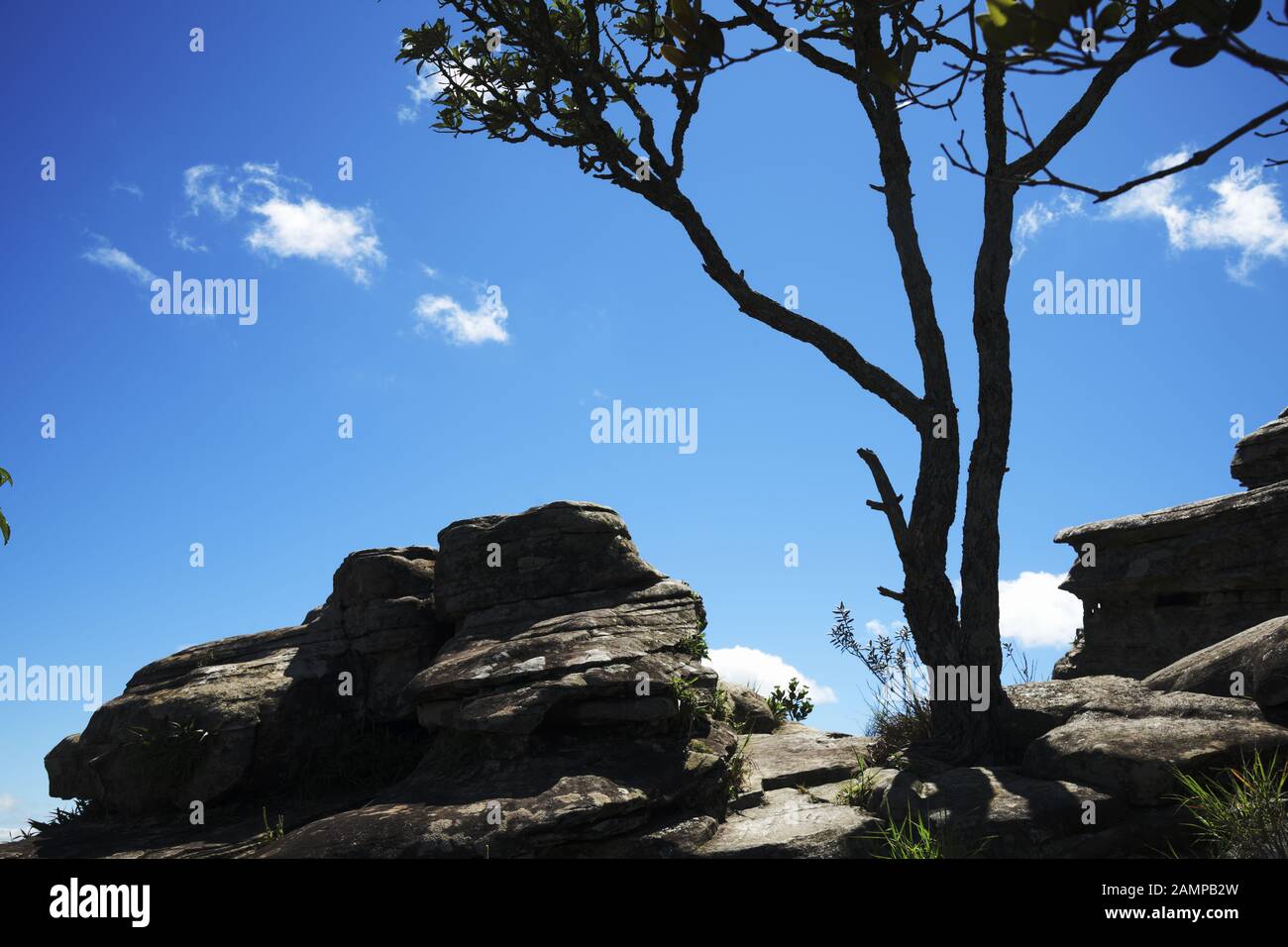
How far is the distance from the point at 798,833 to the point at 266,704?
757 cm

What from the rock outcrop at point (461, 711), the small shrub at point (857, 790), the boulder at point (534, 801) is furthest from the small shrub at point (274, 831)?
the small shrub at point (857, 790)

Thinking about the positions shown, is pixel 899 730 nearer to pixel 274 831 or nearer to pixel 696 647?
pixel 696 647

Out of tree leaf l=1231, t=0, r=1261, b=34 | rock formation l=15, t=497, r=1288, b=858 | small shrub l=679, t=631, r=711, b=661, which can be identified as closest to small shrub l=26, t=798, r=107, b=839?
rock formation l=15, t=497, r=1288, b=858

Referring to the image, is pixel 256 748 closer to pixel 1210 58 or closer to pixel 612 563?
pixel 612 563

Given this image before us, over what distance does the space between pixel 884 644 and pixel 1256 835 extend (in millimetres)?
7189

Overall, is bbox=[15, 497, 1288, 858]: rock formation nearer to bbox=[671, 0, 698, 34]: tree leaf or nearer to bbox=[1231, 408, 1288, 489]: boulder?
bbox=[1231, 408, 1288, 489]: boulder

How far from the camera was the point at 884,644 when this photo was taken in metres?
14.9

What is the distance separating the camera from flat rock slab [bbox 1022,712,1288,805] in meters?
8.99

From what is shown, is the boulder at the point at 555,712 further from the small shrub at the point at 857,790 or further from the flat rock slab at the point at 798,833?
the small shrub at the point at 857,790

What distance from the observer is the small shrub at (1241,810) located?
7.74m

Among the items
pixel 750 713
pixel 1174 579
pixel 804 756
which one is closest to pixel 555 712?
pixel 804 756

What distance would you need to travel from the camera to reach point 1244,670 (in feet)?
34.8

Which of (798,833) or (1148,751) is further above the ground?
(1148,751)
